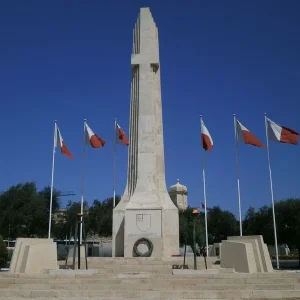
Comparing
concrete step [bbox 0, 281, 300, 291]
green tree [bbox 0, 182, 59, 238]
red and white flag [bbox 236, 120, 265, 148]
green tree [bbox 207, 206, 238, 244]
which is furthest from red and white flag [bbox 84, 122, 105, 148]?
green tree [bbox 207, 206, 238, 244]

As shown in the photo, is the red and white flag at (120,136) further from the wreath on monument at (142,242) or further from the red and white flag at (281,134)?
the red and white flag at (281,134)

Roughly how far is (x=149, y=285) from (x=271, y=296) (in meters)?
3.31

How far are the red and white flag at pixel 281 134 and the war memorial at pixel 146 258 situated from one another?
21.4 ft

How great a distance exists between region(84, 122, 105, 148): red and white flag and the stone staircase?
42.0ft

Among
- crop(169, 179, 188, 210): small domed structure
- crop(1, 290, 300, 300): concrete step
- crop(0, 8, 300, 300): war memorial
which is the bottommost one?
crop(1, 290, 300, 300): concrete step

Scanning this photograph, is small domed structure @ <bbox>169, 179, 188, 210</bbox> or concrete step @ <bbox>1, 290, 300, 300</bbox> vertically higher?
small domed structure @ <bbox>169, 179, 188, 210</bbox>

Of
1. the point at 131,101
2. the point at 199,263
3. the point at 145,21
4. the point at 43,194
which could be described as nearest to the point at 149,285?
the point at 199,263

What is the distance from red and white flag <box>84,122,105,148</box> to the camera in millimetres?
24906

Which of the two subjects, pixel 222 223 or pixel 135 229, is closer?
pixel 135 229

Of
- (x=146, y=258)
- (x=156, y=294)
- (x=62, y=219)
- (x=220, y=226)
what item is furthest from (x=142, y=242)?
(x=220, y=226)

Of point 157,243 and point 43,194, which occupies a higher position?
point 43,194

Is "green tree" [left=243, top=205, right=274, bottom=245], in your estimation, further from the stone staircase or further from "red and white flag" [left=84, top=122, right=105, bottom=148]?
the stone staircase

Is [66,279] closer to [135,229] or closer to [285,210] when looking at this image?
[135,229]

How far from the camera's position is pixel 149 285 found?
11047mm
